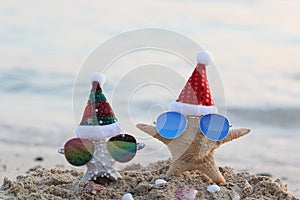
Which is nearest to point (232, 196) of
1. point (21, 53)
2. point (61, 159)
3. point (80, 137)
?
point (80, 137)

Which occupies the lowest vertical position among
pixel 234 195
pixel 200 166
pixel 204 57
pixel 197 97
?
pixel 234 195

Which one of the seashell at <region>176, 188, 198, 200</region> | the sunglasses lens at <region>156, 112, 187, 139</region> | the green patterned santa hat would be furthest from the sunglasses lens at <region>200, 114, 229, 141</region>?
the green patterned santa hat

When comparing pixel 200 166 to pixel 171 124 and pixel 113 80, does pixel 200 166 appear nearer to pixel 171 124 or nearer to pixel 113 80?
pixel 171 124

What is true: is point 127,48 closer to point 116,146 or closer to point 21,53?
point 116,146

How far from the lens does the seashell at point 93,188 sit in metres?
4.64

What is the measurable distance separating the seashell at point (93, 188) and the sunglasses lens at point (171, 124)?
0.57m

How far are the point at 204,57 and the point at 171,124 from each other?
0.54 metres

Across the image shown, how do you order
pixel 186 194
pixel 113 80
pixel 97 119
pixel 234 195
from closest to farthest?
pixel 186 194
pixel 234 195
pixel 97 119
pixel 113 80

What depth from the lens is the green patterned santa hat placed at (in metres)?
4.75

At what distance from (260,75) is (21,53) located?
4952 mm

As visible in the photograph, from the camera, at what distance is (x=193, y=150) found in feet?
15.7

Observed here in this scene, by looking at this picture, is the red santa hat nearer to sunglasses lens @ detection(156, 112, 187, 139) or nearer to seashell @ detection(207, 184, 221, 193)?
sunglasses lens @ detection(156, 112, 187, 139)

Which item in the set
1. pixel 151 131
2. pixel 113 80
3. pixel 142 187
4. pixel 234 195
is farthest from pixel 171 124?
pixel 113 80

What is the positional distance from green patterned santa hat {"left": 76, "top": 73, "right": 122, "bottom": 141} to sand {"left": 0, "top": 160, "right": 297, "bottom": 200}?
38 cm
